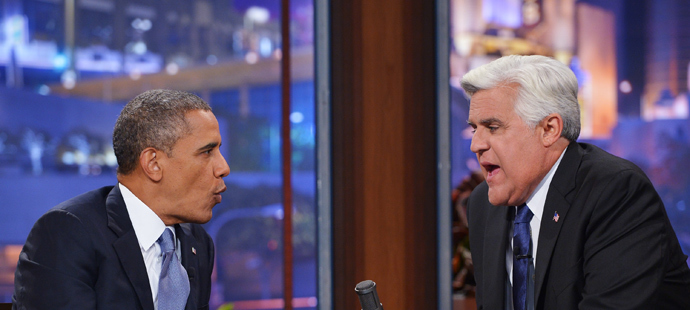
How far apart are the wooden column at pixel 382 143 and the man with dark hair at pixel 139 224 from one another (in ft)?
3.79

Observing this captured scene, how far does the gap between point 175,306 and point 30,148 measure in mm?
2147

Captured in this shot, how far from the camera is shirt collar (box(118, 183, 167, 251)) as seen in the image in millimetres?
1368

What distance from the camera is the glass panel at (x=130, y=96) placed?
2.93 m

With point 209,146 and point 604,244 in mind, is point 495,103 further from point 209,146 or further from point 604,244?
point 209,146

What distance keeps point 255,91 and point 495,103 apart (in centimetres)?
190

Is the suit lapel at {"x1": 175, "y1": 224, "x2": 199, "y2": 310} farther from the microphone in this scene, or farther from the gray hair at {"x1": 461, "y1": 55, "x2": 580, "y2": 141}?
the gray hair at {"x1": 461, "y1": 55, "x2": 580, "y2": 141}

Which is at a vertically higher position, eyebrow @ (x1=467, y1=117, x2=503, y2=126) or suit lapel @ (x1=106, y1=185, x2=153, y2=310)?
eyebrow @ (x1=467, y1=117, x2=503, y2=126)

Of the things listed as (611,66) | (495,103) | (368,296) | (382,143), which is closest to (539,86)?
(495,103)

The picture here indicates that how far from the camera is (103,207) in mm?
1353

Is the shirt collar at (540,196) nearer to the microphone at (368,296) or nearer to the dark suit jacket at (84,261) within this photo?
the microphone at (368,296)

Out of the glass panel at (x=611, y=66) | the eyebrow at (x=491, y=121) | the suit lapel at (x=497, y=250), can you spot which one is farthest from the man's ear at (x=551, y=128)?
the glass panel at (x=611, y=66)

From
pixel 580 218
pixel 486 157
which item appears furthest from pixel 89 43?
pixel 580 218

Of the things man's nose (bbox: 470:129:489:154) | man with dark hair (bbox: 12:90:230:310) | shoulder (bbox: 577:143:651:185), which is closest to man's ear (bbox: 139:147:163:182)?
man with dark hair (bbox: 12:90:230:310)

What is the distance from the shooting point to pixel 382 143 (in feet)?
8.48
